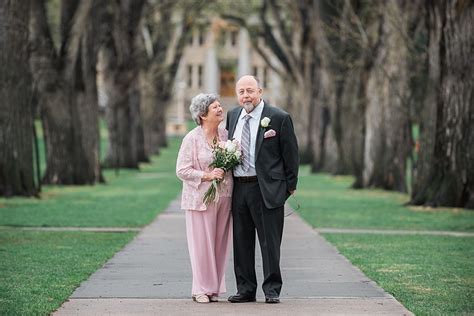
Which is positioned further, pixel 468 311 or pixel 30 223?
pixel 30 223

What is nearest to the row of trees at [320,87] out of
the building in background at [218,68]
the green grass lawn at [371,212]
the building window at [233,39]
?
the green grass lawn at [371,212]

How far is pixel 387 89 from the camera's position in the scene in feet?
108

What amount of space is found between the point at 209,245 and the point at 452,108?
13568 millimetres

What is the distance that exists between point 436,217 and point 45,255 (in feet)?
30.9

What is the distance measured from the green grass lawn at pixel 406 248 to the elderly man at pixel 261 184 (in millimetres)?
1290

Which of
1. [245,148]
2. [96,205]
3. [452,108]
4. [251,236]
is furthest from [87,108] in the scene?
[245,148]

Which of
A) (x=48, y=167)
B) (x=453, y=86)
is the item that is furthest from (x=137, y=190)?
(x=453, y=86)

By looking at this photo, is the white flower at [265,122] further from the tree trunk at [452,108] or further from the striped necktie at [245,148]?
the tree trunk at [452,108]

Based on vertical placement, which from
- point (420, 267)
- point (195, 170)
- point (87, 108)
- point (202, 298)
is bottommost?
point (420, 267)

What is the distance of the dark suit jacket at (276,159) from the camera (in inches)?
442

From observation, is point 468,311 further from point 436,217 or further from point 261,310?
point 436,217

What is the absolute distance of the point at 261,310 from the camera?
10703mm

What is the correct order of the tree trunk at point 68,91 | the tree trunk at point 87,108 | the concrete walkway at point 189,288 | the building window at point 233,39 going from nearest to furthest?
the concrete walkway at point 189,288, the tree trunk at point 68,91, the tree trunk at point 87,108, the building window at point 233,39

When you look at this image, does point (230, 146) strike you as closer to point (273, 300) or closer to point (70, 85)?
point (273, 300)
